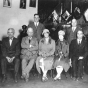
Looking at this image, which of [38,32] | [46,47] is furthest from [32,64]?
[38,32]

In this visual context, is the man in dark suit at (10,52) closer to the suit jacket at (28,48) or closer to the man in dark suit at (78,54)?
the suit jacket at (28,48)

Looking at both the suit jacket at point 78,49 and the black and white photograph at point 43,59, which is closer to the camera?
the black and white photograph at point 43,59

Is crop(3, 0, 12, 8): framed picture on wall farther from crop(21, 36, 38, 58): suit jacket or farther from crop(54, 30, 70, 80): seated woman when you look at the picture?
crop(54, 30, 70, 80): seated woman

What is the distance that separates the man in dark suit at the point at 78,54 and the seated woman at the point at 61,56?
0.48 ft

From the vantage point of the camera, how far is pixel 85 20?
18.7ft

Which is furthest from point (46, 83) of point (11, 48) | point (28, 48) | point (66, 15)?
point (66, 15)

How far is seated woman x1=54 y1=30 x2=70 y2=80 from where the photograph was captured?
4.10 meters

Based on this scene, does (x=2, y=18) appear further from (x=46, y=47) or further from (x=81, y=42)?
(x=81, y=42)

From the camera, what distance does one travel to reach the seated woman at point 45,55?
4098mm

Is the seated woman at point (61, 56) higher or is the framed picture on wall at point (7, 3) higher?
the framed picture on wall at point (7, 3)

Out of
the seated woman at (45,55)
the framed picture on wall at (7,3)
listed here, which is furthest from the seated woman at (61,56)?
the framed picture on wall at (7,3)

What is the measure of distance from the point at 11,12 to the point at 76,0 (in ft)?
7.48

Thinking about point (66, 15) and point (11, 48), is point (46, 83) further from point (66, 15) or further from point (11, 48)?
point (66, 15)

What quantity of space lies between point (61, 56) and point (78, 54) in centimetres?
42
